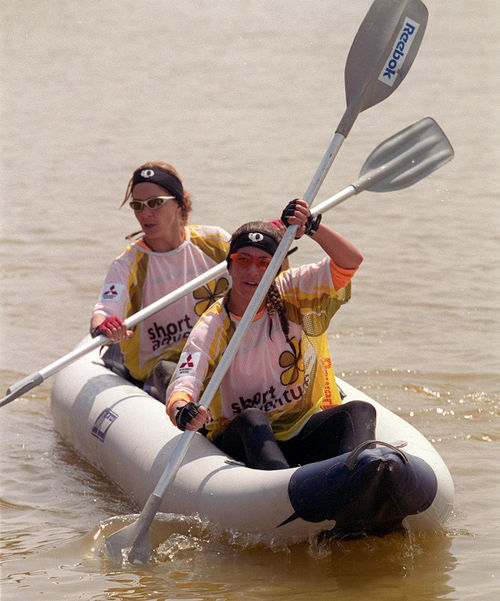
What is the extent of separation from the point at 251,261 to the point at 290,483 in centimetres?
84

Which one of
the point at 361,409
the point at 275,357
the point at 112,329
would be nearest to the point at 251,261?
the point at 275,357

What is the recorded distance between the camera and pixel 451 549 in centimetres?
393

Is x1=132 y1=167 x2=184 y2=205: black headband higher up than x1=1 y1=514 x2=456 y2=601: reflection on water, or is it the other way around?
x1=132 y1=167 x2=184 y2=205: black headband

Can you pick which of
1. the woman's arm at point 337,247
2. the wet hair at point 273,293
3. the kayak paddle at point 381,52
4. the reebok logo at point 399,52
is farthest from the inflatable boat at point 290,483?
the reebok logo at point 399,52

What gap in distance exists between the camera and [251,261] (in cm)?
395

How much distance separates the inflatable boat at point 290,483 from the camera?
3.50m

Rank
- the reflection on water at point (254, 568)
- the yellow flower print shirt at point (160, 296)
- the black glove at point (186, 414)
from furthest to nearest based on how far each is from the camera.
Result: the yellow flower print shirt at point (160, 296) < the black glove at point (186, 414) < the reflection on water at point (254, 568)

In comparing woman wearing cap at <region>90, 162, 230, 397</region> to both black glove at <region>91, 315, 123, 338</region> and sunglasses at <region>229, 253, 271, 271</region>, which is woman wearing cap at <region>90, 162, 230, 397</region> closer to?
black glove at <region>91, 315, 123, 338</region>

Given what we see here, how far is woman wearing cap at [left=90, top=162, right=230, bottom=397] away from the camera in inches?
192

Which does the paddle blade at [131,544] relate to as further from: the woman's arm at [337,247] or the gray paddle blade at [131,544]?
the woman's arm at [337,247]

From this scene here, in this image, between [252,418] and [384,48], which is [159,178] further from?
[252,418]

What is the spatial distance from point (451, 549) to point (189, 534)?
955 millimetres

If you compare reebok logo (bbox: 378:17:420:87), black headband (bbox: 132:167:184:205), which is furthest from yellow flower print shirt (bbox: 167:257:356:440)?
reebok logo (bbox: 378:17:420:87)

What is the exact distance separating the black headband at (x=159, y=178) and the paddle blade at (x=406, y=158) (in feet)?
2.83
